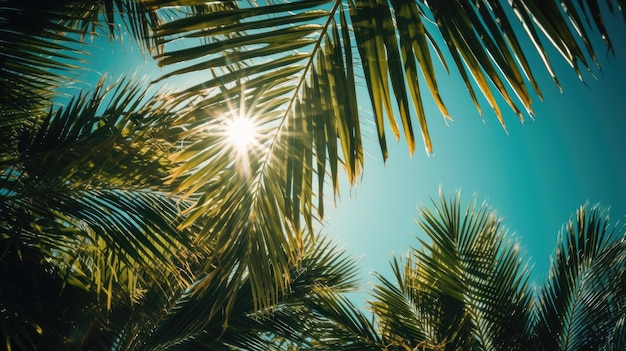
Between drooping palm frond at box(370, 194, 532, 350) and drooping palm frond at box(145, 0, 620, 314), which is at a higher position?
drooping palm frond at box(145, 0, 620, 314)

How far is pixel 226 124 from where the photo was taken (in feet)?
4.52

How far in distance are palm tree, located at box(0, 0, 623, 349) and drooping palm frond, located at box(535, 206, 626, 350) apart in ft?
9.98

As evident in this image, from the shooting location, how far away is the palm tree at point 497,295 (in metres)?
3.58

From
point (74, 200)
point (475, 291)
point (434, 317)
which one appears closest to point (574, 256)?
point (475, 291)

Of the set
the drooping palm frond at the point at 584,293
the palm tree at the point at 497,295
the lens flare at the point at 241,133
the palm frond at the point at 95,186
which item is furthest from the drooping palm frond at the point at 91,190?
the drooping palm frond at the point at 584,293

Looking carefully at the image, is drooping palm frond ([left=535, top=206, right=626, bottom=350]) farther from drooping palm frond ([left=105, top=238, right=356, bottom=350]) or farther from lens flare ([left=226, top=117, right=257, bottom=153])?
lens flare ([left=226, top=117, right=257, bottom=153])

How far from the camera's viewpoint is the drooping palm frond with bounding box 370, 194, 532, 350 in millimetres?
3668

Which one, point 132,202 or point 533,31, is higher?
point 533,31

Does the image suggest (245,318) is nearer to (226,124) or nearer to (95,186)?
(95,186)

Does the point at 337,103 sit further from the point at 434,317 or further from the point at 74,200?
the point at 434,317

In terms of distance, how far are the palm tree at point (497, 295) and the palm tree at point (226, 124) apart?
2.33m

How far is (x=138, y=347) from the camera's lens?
3.06 metres

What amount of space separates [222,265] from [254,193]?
0.31m

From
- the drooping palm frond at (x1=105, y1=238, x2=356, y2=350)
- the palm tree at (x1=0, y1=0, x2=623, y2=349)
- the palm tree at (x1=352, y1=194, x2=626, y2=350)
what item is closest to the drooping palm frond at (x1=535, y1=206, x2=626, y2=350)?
the palm tree at (x1=352, y1=194, x2=626, y2=350)
